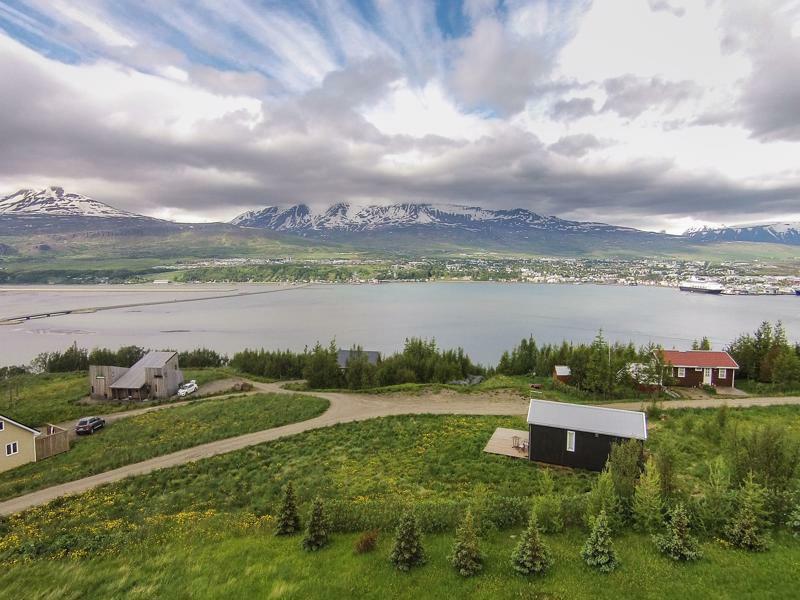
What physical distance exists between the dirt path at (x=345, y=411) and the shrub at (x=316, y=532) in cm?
1220

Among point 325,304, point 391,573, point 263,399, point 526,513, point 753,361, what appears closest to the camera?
point 391,573

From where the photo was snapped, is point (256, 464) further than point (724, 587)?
Yes

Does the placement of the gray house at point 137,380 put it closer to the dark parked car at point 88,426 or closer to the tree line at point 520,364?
the dark parked car at point 88,426

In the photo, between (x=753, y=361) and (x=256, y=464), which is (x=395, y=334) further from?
(x=256, y=464)

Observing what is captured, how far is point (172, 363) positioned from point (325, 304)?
8328 centimetres

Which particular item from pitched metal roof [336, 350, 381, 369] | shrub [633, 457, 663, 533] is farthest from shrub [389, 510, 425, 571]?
pitched metal roof [336, 350, 381, 369]

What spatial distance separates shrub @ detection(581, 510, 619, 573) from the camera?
8297mm

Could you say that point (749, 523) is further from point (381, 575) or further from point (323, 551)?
point (323, 551)

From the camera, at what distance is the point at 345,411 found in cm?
2766

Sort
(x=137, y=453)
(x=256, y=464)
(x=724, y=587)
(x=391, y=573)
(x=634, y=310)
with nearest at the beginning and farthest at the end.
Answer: (x=724, y=587) < (x=391, y=573) < (x=256, y=464) < (x=137, y=453) < (x=634, y=310)

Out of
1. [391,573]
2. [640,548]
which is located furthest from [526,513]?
[391,573]

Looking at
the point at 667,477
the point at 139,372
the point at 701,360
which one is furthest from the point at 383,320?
the point at 667,477

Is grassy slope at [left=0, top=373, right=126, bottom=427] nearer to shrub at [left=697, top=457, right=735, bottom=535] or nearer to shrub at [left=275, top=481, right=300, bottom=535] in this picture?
shrub at [left=275, top=481, right=300, bottom=535]

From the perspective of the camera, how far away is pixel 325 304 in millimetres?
120000
